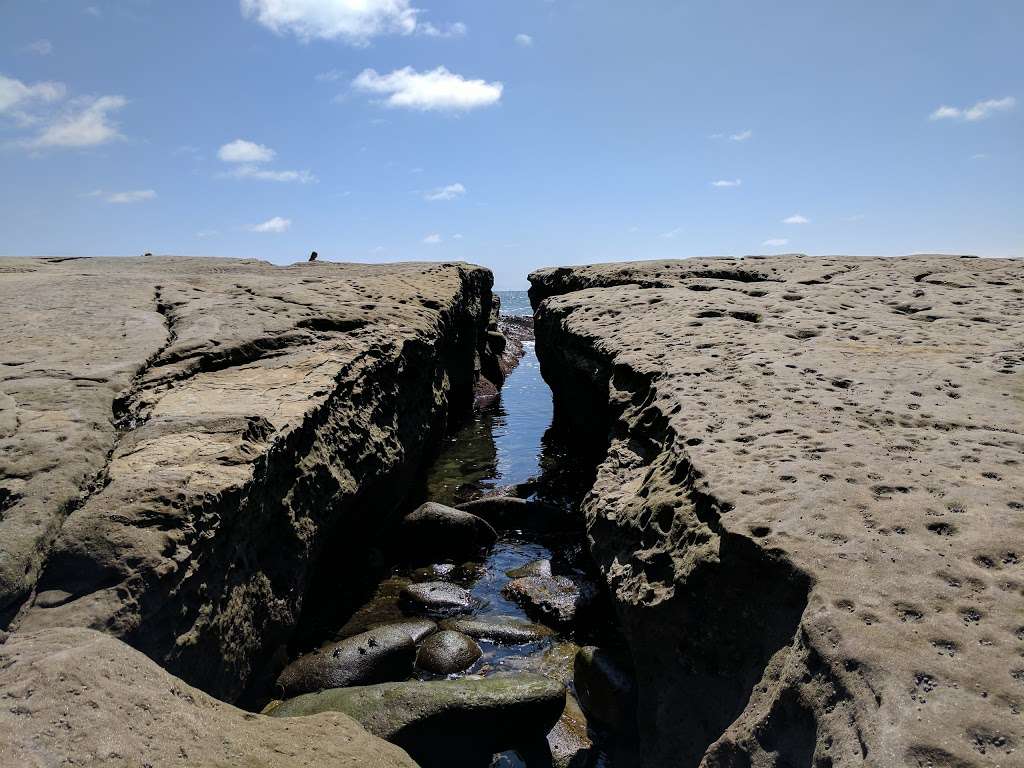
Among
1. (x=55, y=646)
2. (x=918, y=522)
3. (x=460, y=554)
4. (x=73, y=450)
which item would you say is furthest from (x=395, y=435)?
(x=918, y=522)

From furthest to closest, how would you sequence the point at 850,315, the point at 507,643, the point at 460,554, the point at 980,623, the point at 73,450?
the point at 460,554 < the point at 850,315 < the point at 507,643 < the point at 73,450 < the point at 980,623

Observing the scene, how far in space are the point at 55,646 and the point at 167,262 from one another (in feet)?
29.3

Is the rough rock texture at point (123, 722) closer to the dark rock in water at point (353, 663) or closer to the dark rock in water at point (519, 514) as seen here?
the dark rock in water at point (353, 663)

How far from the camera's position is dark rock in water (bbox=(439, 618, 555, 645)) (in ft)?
15.2

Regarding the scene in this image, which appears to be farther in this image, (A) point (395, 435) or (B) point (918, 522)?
(A) point (395, 435)

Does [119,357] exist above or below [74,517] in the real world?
above

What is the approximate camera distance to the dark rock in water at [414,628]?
14.7 feet

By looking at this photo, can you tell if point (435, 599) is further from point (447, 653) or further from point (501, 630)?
point (447, 653)

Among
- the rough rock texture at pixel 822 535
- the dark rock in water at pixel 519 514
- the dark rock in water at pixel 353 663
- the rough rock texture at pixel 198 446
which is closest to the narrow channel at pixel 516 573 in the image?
the dark rock in water at pixel 519 514

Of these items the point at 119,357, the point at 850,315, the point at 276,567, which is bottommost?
the point at 276,567

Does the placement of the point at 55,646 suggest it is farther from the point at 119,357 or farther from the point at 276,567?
the point at 119,357

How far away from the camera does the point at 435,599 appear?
16.9 feet

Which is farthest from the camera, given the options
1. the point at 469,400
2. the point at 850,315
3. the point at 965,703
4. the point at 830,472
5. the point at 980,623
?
the point at 469,400

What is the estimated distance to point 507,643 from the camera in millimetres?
4594
